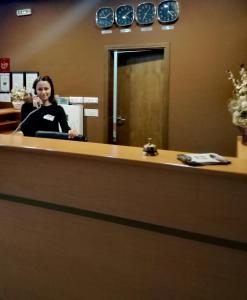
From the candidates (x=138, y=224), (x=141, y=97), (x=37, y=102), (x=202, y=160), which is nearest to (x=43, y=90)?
Answer: (x=37, y=102)

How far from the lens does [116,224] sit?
5.61 ft

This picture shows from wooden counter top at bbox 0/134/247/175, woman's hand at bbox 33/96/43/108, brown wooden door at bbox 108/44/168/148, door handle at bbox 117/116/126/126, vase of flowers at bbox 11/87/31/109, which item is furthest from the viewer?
vase of flowers at bbox 11/87/31/109

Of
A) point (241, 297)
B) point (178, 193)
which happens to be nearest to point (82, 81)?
point (178, 193)

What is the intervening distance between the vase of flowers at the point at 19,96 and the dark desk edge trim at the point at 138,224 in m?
3.45

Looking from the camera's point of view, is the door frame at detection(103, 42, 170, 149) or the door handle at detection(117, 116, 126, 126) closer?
the door frame at detection(103, 42, 170, 149)

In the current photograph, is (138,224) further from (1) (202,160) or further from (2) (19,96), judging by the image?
(2) (19,96)

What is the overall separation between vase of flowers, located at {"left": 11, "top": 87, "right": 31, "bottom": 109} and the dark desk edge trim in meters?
3.45

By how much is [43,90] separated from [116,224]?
73.7 inches

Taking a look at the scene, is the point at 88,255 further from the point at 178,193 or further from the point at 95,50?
the point at 95,50

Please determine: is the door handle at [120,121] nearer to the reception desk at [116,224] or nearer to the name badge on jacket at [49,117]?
the name badge on jacket at [49,117]

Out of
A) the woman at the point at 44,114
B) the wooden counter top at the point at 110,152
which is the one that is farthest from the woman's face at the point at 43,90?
the wooden counter top at the point at 110,152

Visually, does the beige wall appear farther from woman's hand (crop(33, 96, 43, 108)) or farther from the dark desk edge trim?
the dark desk edge trim

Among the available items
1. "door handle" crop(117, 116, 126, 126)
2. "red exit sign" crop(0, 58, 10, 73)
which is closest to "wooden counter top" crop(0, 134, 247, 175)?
"door handle" crop(117, 116, 126, 126)

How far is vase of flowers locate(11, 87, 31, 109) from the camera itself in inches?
202
